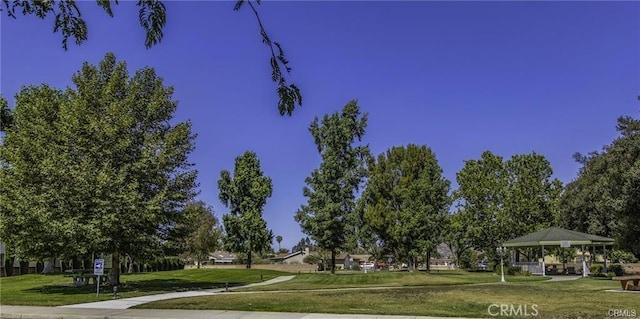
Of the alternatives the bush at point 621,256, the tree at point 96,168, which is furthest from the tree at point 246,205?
the bush at point 621,256

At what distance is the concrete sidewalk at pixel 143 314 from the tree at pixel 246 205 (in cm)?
3717

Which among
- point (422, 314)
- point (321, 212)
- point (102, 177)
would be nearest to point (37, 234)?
point (102, 177)

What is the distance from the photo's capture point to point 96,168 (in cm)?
2273

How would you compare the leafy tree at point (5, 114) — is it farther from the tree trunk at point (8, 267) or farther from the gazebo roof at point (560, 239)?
the gazebo roof at point (560, 239)

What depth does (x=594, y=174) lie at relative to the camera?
46.4m

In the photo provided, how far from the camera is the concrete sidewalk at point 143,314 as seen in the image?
511 inches

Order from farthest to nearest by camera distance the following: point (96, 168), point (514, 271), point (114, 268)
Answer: point (514, 271), point (114, 268), point (96, 168)

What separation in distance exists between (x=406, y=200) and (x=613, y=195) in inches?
736

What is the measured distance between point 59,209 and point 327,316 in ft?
46.5

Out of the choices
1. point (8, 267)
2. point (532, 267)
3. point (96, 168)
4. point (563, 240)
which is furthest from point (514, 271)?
point (8, 267)

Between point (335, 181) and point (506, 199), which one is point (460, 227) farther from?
point (335, 181)

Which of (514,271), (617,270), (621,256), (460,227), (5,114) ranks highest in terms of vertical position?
(5,114)

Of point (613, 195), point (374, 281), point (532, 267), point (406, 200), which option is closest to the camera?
point (613, 195)

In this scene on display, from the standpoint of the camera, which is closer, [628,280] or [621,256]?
[628,280]
